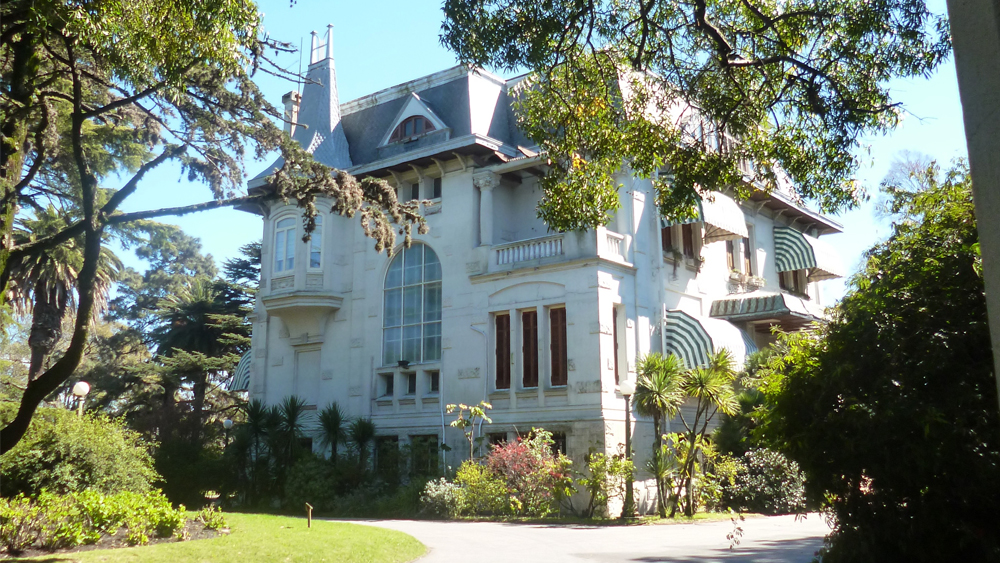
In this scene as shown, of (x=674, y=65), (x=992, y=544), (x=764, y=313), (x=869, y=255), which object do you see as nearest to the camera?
(x=992, y=544)

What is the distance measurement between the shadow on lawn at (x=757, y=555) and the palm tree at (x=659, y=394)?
7.56 metres

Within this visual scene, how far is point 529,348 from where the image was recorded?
27.9 metres

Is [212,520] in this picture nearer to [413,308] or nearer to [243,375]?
[413,308]

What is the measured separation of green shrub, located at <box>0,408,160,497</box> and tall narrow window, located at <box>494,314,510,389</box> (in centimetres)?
1334

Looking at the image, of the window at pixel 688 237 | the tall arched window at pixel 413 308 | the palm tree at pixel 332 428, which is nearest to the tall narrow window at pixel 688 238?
the window at pixel 688 237

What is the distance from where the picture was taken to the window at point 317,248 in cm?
3256

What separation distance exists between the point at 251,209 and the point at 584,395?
56.9 feet

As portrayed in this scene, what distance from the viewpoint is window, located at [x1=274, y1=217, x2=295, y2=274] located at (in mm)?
32688

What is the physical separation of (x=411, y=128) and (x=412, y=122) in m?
0.24

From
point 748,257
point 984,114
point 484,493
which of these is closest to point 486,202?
point 484,493

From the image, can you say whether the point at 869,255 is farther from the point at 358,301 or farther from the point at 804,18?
the point at 358,301

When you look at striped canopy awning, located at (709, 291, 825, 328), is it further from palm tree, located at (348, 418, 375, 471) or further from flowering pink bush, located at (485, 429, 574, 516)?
palm tree, located at (348, 418, 375, 471)

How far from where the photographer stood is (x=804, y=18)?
11.8 metres

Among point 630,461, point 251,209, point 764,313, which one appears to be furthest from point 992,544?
point 251,209
